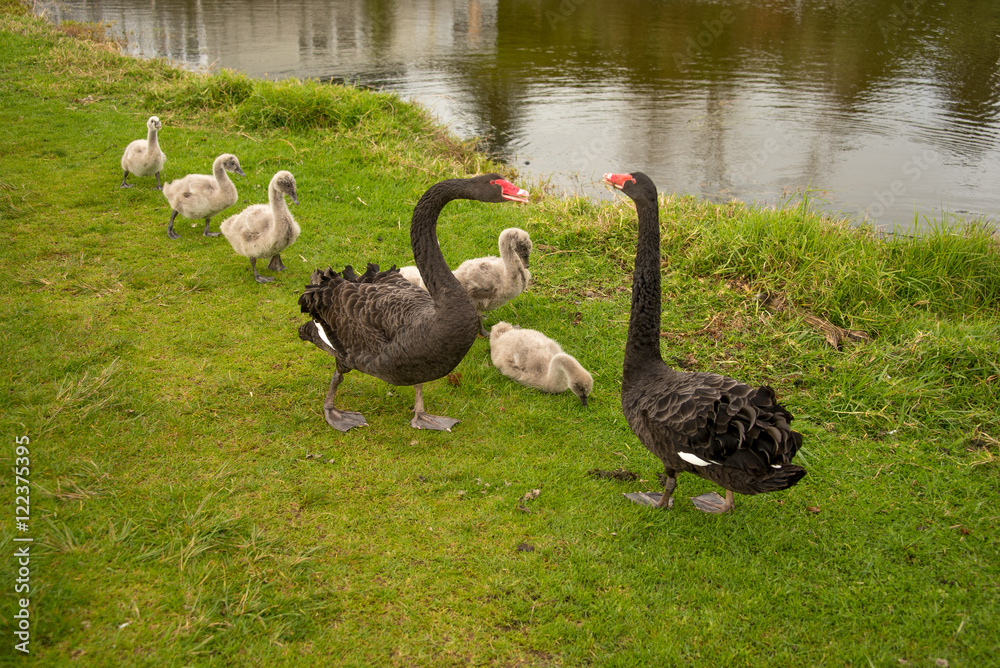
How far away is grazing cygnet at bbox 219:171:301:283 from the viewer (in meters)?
6.37

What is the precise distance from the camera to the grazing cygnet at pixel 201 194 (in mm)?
7109

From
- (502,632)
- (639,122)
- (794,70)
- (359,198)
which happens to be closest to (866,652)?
(502,632)

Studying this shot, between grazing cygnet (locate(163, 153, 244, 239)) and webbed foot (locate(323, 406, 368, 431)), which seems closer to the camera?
webbed foot (locate(323, 406, 368, 431))

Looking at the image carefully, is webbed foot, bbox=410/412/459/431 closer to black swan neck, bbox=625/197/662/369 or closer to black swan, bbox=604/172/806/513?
black swan, bbox=604/172/806/513

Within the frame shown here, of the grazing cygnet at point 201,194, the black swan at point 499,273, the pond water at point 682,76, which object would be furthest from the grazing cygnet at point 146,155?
the pond water at point 682,76

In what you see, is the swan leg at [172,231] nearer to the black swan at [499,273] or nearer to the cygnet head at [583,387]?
the black swan at [499,273]

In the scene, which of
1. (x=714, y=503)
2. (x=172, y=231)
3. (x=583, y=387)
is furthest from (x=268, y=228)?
(x=714, y=503)

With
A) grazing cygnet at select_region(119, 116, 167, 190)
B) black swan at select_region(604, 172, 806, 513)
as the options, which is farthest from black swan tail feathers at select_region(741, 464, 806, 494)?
grazing cygnet at select_region(119, 116, 167, 190)

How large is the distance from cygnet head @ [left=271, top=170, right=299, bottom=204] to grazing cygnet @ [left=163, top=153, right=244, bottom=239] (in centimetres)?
117

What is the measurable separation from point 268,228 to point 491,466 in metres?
3.63

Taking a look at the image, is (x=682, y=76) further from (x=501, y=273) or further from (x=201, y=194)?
(x=201, y=194)

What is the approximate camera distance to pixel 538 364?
523cm

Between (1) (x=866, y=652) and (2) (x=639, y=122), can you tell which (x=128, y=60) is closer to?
(2) (x=639, y=122)

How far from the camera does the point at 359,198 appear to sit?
845 centimetres
